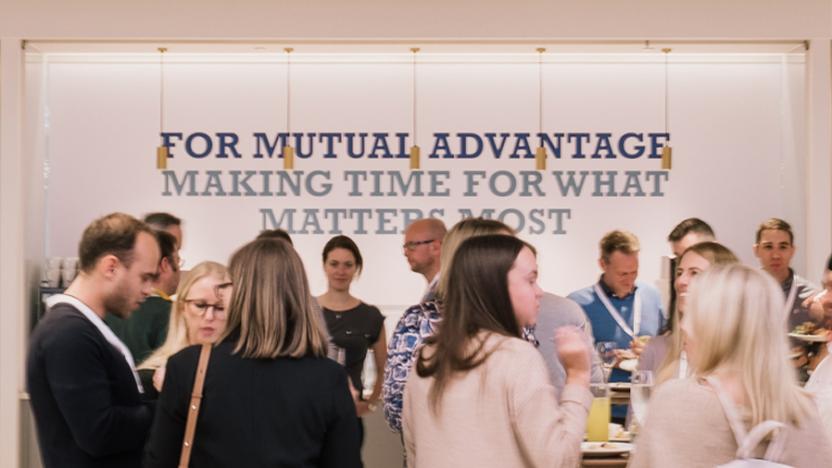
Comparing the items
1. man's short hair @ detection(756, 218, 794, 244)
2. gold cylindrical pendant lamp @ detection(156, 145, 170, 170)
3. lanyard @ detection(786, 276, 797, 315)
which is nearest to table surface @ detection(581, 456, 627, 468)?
lanyard @ detection(786, 276, 797, 315)

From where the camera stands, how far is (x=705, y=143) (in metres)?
8.30

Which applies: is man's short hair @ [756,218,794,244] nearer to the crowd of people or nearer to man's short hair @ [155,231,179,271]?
the crowd of people

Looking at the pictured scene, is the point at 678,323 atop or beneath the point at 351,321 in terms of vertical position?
atop

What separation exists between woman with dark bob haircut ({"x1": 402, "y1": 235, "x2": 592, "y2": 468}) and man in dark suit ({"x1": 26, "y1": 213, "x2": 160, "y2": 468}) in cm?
91

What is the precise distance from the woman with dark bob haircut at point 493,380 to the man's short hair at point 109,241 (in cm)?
103

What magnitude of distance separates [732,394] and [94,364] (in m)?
1.83

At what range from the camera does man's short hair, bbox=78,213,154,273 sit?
12.3 ft

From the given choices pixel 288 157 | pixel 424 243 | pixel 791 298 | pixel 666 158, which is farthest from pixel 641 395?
pixel 288 157

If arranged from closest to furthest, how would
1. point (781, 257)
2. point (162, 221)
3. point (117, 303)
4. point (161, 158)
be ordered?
point (117, 303), point (162, 221), point (781, 257), point (161, 158)

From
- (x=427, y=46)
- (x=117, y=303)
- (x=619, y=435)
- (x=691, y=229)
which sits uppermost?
(x=427, y=46)

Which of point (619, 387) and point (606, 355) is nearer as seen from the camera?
point (619, 387)

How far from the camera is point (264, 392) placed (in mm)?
3215

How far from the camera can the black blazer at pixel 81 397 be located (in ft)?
11.5

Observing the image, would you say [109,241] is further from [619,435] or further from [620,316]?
[620,316]
